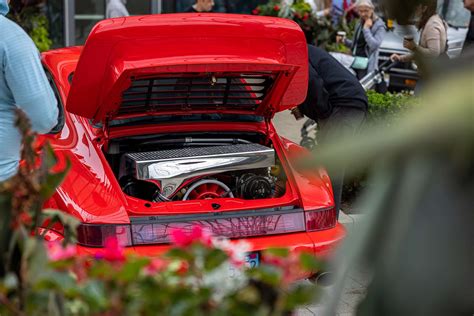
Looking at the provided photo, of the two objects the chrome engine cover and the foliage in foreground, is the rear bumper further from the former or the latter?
the foliage in foreground

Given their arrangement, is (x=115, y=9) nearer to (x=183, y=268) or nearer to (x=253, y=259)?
(x=253, y=259)

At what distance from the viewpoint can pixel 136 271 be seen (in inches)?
61.9

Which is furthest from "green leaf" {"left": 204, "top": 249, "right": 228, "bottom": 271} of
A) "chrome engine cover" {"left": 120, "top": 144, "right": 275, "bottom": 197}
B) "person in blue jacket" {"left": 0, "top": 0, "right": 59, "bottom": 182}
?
"chrome engine cover" {"left": 120, "top": 144, "right": 275, "bottom": 197}

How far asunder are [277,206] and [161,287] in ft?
10.5

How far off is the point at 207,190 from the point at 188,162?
37 cm

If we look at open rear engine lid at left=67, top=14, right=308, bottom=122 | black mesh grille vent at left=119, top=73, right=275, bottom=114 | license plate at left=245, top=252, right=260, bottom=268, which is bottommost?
license plate at left=245, top=252, right=260, bottom=268

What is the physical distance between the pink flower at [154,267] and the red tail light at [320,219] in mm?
3101

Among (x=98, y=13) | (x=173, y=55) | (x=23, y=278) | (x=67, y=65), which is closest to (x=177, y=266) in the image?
(x=23, y=278)

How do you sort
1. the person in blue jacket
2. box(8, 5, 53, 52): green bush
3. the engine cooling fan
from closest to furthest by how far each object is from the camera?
1. the person in blue jacket
2. the engine cooling fan
3. box(8, 5, 53, 52): green bush

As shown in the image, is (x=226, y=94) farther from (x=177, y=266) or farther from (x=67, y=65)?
(x=177, y=266)

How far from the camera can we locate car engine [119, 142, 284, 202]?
15.6ft

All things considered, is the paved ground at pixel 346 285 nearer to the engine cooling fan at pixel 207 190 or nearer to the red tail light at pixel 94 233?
the engine cooling fan at pixel 207 190

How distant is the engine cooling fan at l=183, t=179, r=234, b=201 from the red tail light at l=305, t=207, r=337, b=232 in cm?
58

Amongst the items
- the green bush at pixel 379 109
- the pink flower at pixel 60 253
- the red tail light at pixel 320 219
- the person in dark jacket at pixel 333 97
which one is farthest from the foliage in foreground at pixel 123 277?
the green bush at pixel 379 109
